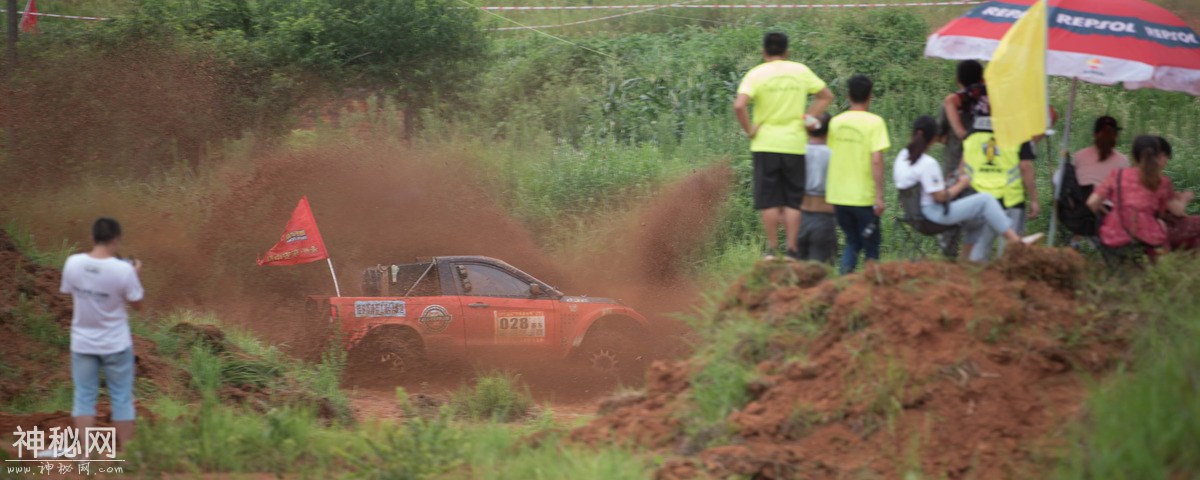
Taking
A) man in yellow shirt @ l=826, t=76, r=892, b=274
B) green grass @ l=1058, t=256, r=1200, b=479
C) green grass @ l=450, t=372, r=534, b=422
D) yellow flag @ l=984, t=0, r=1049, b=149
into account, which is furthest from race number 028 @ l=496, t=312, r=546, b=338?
green grass @ l=1058, t=256, r=1200, b=479

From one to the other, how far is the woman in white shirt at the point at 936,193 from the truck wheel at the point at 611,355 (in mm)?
4945

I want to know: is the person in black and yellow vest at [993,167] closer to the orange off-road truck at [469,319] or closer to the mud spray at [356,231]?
the orange off-road truck at [469,319]

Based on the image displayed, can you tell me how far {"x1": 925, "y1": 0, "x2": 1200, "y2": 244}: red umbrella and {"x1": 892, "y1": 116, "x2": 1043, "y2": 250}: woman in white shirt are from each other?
126 centimetres

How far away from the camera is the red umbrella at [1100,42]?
864 centimetres

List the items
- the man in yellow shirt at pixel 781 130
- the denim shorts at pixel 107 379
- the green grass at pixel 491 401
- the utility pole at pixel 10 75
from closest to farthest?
the denim shorts at pixel 107 379, the man in yellow shirt at pixel 781 130, the green grass at pixel 491 401, the utility pole at pixel 10 75

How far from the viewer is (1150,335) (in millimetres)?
6070

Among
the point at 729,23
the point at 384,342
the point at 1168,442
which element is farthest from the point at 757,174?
the point at 729,23

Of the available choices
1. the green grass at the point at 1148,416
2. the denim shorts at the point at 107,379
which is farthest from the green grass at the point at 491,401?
the green grass at the point at 1148,416

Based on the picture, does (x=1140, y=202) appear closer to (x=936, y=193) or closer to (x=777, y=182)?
(x=936, y=193)

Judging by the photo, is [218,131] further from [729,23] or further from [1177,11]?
[1177,11]

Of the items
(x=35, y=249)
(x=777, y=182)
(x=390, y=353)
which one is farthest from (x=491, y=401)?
(x=35, y=249)

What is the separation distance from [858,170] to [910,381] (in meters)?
2.28

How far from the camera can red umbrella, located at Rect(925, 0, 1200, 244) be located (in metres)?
8.64

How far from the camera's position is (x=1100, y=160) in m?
8.66
